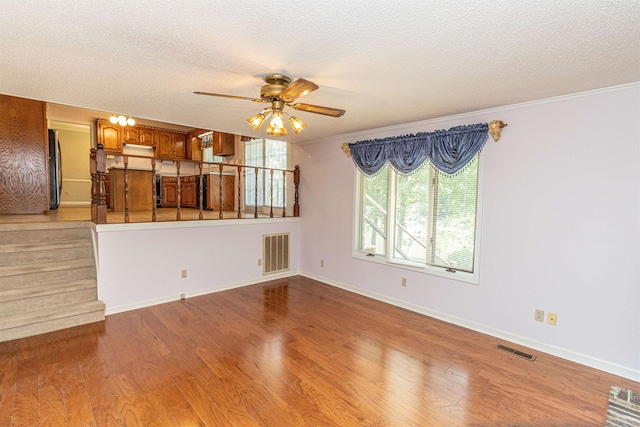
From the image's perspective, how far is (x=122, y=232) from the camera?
3.74 metres

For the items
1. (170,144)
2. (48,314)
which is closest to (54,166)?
(170,144)

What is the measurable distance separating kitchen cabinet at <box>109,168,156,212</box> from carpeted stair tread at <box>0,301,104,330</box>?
304 centimetres

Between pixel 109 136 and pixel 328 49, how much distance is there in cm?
753

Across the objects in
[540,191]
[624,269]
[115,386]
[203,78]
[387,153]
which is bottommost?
[115,386]

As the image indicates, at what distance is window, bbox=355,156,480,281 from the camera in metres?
3.47

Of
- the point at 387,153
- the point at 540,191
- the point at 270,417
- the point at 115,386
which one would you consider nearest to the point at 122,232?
the point at 115,386

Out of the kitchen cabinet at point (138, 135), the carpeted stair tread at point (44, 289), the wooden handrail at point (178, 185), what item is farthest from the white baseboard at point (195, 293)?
the kitchen cabinet at point (138, 135)

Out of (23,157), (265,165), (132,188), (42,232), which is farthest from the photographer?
(265,165)

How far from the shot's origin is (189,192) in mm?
7781

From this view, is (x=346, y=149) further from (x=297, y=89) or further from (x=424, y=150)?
(x=297, y=89)

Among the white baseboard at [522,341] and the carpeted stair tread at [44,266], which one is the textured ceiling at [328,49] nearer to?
the carpeted stair tread at [44,266]

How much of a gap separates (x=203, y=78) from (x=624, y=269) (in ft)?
12.5

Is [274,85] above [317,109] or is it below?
above

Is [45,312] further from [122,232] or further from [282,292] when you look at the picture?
[282,292]
